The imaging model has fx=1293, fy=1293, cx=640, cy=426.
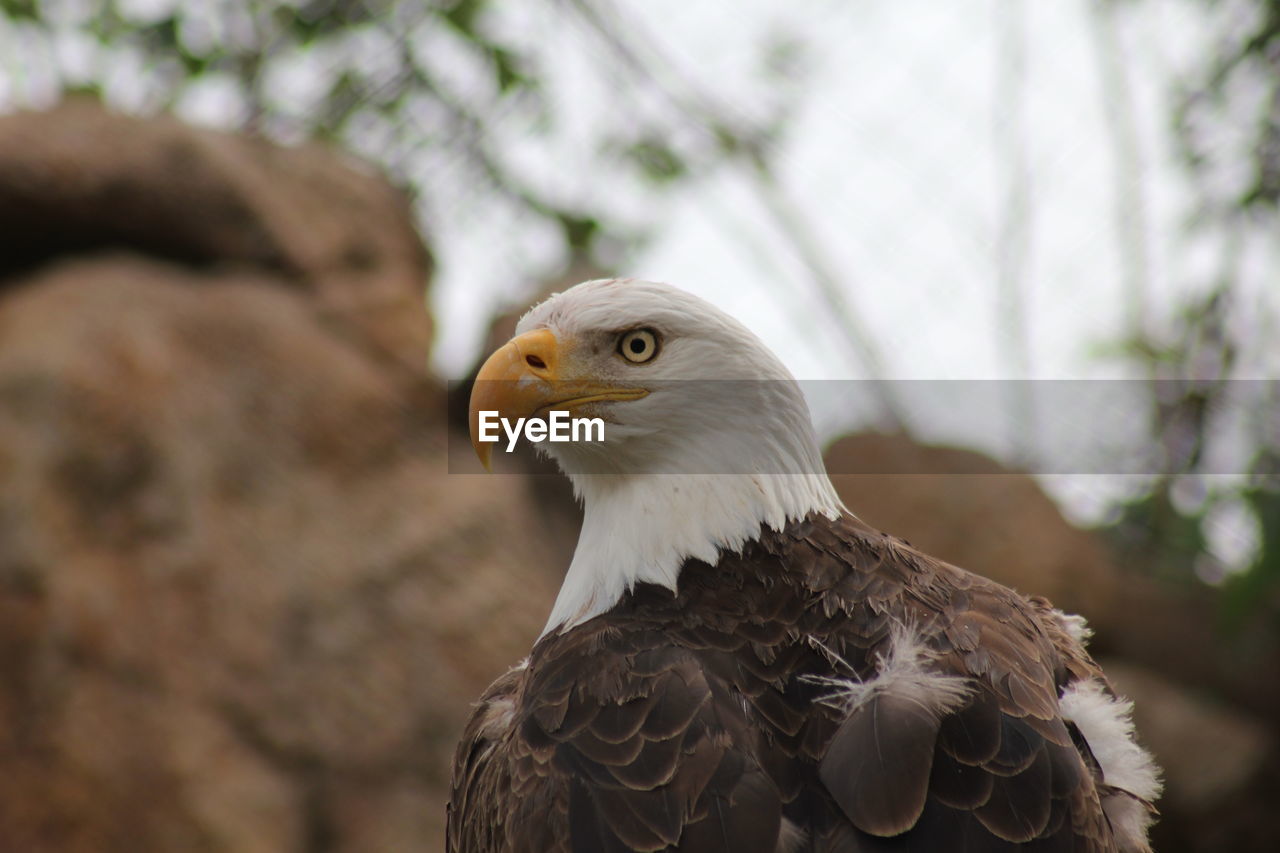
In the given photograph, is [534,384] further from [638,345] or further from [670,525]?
[670,525]

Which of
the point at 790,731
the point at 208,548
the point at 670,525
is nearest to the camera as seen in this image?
the point at 790,731

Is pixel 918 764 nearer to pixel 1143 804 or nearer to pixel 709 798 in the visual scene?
pixel 709 798

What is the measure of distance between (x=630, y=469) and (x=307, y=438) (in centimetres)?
342

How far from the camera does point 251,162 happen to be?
6.25 m

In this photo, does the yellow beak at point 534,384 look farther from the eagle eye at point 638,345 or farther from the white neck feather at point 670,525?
the white neck feather at point 670,525

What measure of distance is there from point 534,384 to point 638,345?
0.21m

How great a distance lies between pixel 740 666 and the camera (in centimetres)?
202

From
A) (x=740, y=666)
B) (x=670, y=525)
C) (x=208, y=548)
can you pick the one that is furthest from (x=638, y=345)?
(x=208, y=548)

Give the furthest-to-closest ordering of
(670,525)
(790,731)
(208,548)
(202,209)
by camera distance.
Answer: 1. (202,209)
2. (208,548)
3. (670,525)
4. (790,731)

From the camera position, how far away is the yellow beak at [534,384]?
2.38 meters

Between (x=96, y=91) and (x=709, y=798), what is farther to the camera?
(x=96, y=91)

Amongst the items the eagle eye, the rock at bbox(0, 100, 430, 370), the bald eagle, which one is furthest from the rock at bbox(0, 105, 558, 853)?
the eagle eye

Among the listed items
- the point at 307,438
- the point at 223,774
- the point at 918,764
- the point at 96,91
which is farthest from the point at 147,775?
the point at 918,764

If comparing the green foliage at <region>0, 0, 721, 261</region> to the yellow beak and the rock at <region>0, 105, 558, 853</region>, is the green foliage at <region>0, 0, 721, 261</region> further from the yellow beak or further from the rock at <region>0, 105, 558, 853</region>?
the yellow beak
